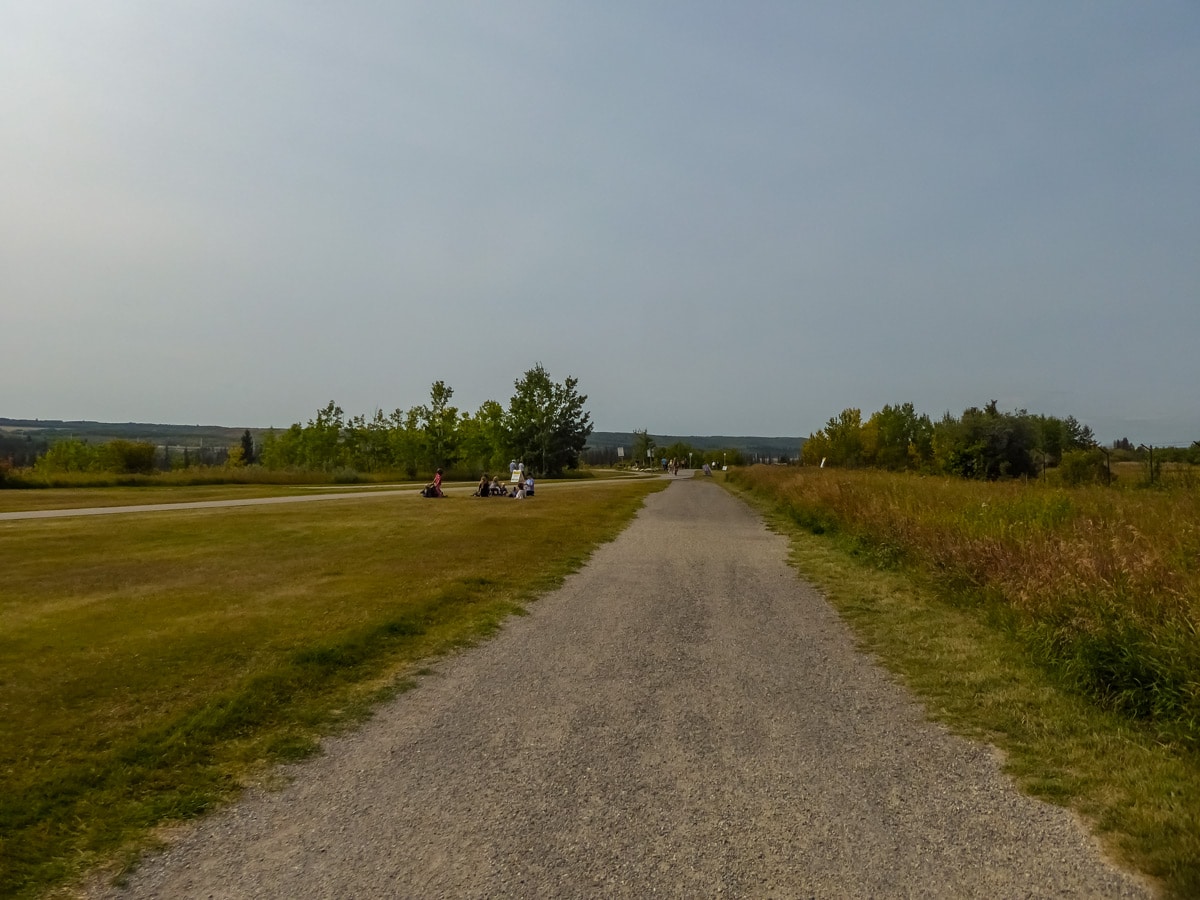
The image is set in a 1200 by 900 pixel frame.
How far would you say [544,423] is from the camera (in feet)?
208

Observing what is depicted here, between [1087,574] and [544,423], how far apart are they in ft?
188

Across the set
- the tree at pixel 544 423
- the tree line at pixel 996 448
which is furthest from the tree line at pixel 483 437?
the tree line at pixel 996 448

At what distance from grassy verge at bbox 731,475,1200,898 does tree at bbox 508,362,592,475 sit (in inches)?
2110

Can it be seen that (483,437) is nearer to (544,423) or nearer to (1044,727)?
(544,423)

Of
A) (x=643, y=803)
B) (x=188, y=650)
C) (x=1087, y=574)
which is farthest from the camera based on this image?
(x=188, y=650)

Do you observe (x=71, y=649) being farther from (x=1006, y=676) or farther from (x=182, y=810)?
(x=1006, y=676)

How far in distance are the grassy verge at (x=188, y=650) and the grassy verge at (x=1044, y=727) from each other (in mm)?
4057

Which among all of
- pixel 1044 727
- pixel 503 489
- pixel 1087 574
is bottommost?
pixel 1044 727

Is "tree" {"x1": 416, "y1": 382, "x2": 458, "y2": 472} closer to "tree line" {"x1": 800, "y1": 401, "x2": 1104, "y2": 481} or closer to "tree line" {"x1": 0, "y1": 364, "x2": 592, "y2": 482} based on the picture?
"tree line" {"x1": 0, "y1": 364, "x2": 592, "y2": 482}

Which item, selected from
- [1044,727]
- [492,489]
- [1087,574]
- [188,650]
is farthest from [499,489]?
[1044,727]

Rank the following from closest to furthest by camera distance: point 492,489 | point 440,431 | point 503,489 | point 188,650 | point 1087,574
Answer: point 1087,574
point 188,650
point 492,489
point 503,489
point 440,431

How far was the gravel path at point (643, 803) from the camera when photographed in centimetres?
323

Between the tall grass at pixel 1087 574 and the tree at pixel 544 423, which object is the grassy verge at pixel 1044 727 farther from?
the tree at pixel 544 423

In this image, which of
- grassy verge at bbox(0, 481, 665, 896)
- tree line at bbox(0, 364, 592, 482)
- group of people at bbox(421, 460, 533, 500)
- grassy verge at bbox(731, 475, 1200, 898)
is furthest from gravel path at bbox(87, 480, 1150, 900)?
tree line at bbox(0, 364, 592, 482)
